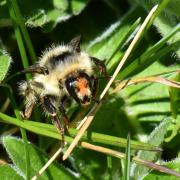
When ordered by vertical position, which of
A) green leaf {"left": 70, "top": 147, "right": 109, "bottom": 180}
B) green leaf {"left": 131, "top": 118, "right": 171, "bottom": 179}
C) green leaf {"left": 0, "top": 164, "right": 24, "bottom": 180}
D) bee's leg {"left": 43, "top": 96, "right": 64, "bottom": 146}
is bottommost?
green leaf {"left": 70, "top": 147, "right": 109, "bottom": 180}

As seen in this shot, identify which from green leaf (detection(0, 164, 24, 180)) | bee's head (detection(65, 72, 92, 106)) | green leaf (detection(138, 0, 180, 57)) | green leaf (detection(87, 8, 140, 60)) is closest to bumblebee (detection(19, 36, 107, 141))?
bee's head (detection(65, 72, 92, 106))

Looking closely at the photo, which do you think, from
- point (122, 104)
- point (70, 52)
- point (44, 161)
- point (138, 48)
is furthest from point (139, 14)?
point (44, 161)

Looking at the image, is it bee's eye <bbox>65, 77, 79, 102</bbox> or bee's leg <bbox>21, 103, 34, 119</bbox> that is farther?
bee's leg <bbox>21, 103, 34, 119</bbox>

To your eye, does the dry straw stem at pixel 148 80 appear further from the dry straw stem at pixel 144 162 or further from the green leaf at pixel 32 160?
the green leaf at pixel 32 160

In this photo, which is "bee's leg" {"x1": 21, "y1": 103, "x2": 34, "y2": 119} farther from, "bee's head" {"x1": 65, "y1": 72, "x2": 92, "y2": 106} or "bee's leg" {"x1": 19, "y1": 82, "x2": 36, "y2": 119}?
"bee's head" {"x1": 65, "y1": 72, "x2": 92, "y2": 106}

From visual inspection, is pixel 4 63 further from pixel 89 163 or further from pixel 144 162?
pixel 144 162

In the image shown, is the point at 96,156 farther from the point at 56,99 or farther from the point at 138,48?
the point at 138,48
